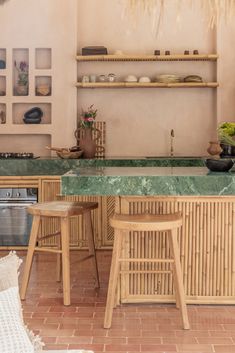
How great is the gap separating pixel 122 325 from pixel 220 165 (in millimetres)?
1330

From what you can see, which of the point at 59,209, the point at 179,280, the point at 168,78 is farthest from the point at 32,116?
the point at 179,280

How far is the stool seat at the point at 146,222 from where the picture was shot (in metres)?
3.69

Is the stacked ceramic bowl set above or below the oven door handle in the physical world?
above

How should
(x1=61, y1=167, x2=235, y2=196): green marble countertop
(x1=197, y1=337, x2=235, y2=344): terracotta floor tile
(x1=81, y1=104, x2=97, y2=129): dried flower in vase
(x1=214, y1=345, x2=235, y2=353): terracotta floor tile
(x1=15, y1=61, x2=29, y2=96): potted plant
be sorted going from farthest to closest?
1. (x1=15, y1=61, x2=29, y2=96): potted plant
2. (x1=81, y1=104, x2=97, y2=129): dried flower in vase
3. (x1=61, y1=167, x2=235, y2=196): green marble countertop
4. (x1=197, y1=337, x2=235, y2=344): terracotta floor tile
5. (x1=214, y1=345, x2=235, y2=353): terracotta floor tile

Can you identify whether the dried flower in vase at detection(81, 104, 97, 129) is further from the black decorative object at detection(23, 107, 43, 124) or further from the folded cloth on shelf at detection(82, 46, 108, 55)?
the folded cloth on shelf at detection(82, 46, 108, 55)

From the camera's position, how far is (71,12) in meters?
7.00

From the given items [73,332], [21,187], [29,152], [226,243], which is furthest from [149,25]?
[73,332]

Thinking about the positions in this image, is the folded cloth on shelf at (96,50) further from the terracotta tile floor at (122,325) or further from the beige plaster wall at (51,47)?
the terracotta tile floor at (122,325)

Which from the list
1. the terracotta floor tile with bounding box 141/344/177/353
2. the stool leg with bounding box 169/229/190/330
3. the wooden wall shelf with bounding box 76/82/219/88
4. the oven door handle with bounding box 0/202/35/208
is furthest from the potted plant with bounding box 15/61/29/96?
the terracotta floor tile with bounding box 141/344/177/353

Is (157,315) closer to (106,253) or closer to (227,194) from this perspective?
Answer: (227,194)

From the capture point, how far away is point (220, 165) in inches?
169

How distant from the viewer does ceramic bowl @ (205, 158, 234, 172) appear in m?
4.27

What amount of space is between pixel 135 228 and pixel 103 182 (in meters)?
0.42

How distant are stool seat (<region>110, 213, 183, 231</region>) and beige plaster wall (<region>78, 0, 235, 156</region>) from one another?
3.43m
